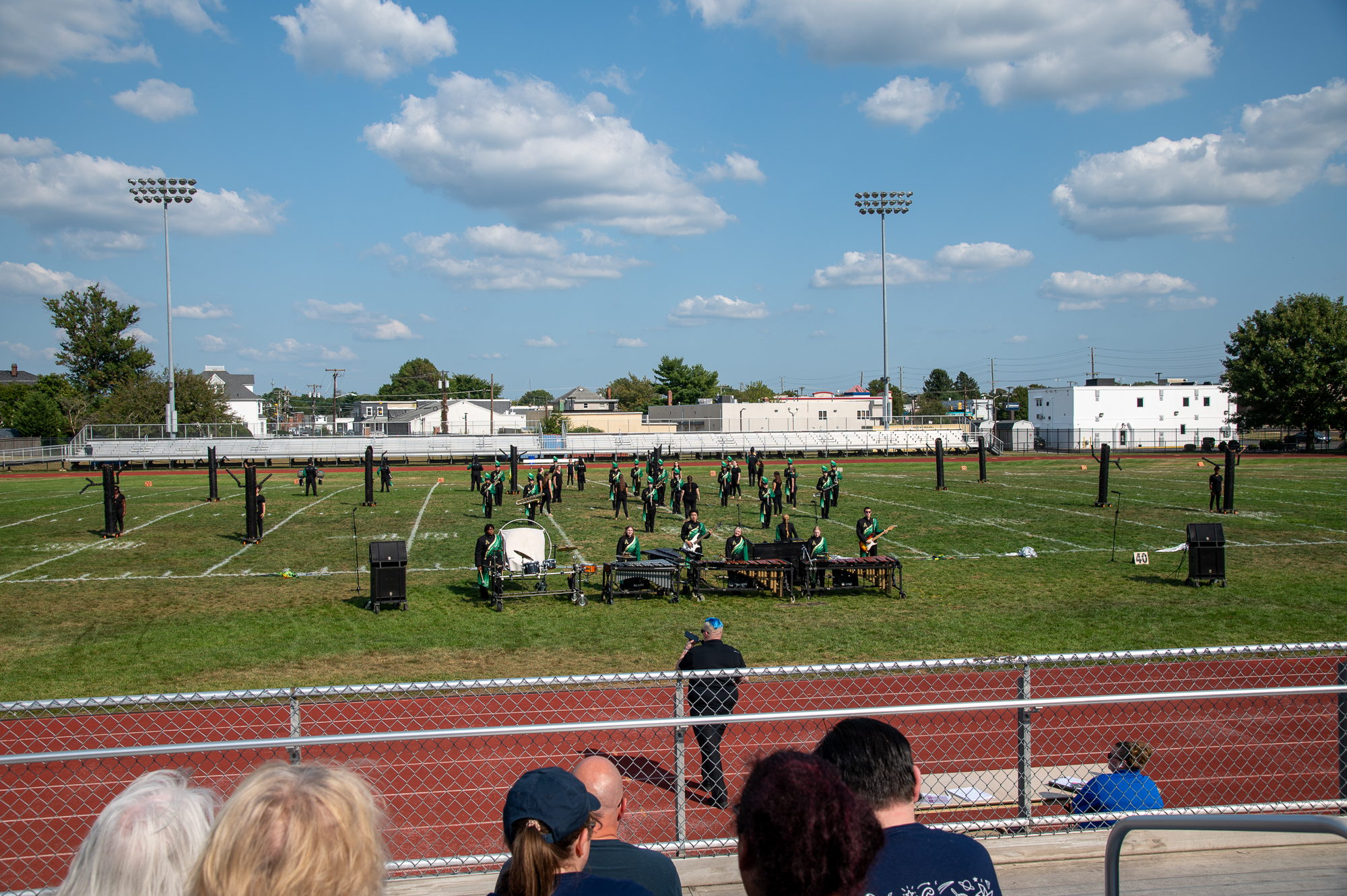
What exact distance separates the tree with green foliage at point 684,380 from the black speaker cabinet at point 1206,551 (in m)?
107

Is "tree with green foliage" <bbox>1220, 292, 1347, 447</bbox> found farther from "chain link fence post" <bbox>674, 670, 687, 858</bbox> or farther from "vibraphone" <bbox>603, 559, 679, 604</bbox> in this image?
"chain link fence post" <bbox>674, 670, 687, 858</bbox>

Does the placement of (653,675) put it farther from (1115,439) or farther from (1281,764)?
(1115,439)

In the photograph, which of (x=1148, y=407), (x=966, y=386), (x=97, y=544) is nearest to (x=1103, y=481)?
(x=97, y=544)

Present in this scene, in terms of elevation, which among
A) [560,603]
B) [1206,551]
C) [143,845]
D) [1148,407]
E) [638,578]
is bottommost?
[560,603]

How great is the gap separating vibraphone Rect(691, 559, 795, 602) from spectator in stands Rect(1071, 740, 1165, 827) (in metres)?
9.49

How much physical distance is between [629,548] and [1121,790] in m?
11.5

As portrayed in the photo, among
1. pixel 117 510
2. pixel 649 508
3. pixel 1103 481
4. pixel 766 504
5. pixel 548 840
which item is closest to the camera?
pixel 548 840

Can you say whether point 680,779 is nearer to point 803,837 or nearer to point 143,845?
point 803,837

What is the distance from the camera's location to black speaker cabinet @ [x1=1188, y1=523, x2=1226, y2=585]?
15117 millimetres

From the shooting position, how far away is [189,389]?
70.2m

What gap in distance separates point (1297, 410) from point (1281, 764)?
Result: 67.3m

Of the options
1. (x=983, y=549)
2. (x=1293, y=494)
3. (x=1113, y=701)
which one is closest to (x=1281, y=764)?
(x=1113, y=701)

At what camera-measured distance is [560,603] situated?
14977mm

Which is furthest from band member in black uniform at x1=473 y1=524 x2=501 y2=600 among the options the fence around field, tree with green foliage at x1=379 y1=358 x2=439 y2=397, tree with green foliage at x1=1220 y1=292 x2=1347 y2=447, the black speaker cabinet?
tree with green foliage at x1=379 y1=358 x2=439 y2=397
